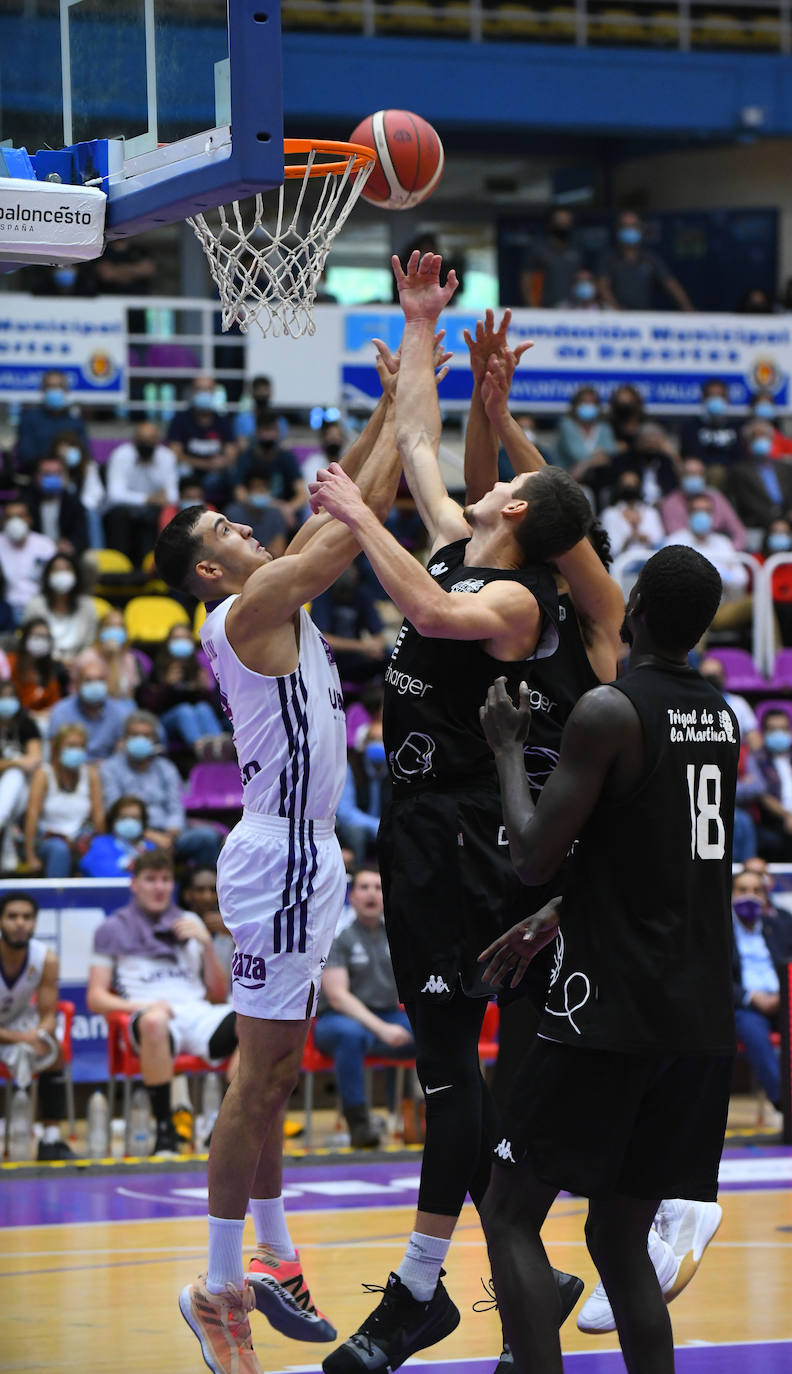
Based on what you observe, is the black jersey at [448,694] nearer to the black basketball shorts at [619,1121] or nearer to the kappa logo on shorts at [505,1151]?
the black basketball shorts at [619,1121]

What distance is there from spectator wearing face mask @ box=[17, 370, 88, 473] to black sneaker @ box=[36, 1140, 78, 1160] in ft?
25.5

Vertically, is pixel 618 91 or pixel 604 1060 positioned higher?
pixel 618 91

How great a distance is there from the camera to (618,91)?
73.0 feet

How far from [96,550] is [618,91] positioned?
10.0m

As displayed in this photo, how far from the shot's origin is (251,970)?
5.48 metres

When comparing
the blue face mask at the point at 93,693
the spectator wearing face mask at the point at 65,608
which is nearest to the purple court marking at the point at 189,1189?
the blue face mask at the point at 93,693

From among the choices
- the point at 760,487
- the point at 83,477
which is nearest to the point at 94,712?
the point at 83,477

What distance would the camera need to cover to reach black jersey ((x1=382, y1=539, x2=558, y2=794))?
210 inches

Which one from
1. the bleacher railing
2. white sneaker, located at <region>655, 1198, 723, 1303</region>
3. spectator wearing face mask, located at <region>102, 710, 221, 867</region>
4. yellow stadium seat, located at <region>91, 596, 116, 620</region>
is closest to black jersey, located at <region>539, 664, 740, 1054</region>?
white sneaker, located at <region>655, 1198, 723, 1303</region>

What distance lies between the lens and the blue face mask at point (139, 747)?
12.6m

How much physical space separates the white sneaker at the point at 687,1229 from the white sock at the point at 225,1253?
127 centimetres

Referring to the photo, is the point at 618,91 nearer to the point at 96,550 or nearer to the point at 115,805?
the point at 96,550

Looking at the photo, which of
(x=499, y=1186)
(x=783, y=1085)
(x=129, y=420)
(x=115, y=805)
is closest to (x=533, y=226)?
(x=129, y=420)

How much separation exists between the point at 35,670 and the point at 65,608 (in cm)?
76
